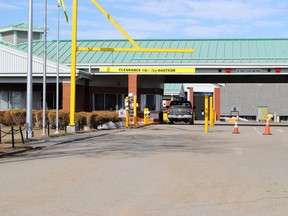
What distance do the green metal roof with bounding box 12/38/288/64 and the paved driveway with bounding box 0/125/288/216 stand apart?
997 inches

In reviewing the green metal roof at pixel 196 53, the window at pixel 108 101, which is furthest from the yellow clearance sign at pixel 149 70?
the window at pixel 108 101

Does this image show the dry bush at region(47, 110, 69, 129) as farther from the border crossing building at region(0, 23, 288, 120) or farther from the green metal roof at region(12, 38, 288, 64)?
the green metal roof at region(12, 38, 288, 64)

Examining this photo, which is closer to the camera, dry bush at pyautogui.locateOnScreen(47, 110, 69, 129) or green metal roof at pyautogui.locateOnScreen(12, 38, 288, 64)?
dry bush at pyautogui.locateOnScreen(47, 110, 69, 129)

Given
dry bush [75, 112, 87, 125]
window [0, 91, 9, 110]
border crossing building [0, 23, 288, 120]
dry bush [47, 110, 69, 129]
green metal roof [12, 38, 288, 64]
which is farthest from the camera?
window [0, 91, 9, 110]

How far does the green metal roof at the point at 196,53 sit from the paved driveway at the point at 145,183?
2531 centimetres

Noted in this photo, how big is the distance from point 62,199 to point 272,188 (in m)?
3.97

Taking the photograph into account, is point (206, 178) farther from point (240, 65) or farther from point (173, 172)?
point (240, 65)

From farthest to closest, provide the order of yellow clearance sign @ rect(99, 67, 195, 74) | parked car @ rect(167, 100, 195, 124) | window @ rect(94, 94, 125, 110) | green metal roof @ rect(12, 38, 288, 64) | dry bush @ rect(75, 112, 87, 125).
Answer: window @ rect(94, 94, 125, 110) → parked car @ rect(167, 100, 195, 124) → green metal roof @ rect(12, 38, 288, 64) → yellow clearance sign @ rect(99, 67, 195, 74) → dry bush @ rect(75, 112, 87, 125)

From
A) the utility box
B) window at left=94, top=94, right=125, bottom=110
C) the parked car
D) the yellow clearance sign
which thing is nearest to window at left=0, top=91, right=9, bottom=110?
window at left=94, top=94, right=125, bottom=110

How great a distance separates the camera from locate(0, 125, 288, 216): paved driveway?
7.32 metres

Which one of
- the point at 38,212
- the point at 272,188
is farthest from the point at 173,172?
the point at 38,212

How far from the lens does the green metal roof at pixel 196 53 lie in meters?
40.8

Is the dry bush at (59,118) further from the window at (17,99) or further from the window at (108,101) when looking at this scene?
the window at (108,101)

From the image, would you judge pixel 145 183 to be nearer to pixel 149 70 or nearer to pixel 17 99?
pixel 149 70
